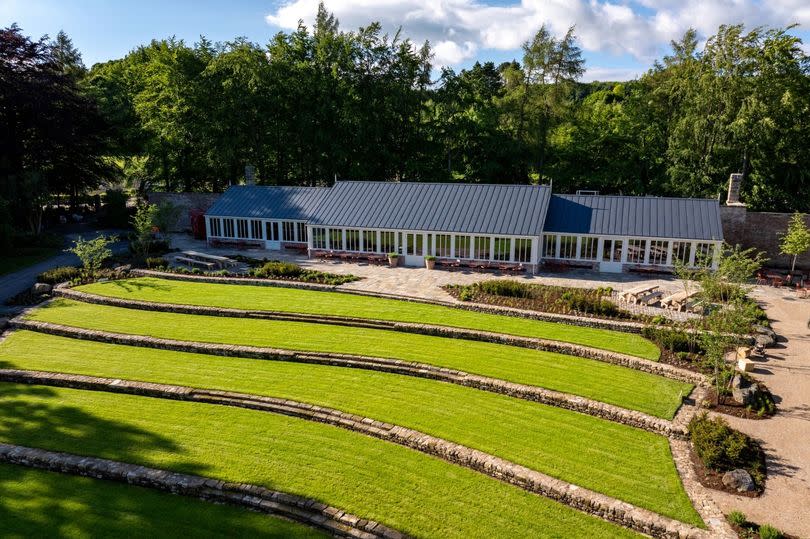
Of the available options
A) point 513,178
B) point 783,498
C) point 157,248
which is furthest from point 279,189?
point 783,498

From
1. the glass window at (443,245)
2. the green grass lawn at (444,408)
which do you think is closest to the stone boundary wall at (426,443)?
the green grass lawn at (444,408)

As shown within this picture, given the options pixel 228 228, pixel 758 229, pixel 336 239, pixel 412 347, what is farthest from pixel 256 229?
pixel 758 229

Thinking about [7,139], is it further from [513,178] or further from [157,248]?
[513,178]

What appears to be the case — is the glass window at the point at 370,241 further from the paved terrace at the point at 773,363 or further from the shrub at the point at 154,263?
the shrub at the point at 154,263

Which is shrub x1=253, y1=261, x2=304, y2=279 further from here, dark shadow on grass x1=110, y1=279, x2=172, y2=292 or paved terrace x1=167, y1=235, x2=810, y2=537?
dark shadow on grass x1=110, y1=279, x2=172, y2=292

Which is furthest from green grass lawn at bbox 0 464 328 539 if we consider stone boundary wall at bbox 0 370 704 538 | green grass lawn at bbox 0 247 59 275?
green grass lawn at bbox 0 247 59 275
